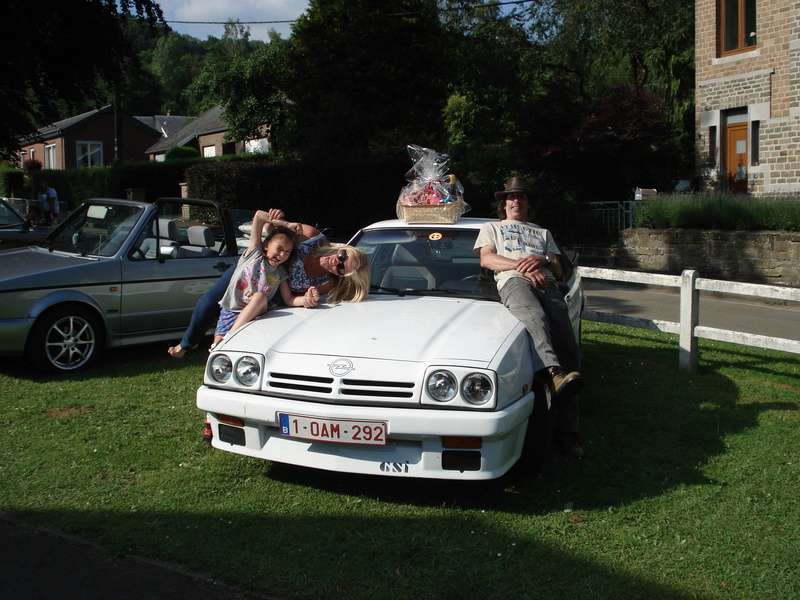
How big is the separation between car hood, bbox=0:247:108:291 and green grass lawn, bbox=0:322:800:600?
3.48 feet

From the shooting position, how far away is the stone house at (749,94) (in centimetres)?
2005

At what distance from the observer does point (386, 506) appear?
4297 mm

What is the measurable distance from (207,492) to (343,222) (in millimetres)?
18299

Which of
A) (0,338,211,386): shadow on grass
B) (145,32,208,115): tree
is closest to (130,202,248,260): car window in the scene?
(0,338,211,386): shadow on grass

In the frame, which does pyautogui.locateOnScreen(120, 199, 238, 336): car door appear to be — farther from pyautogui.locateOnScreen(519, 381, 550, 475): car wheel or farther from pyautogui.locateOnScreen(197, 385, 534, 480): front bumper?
pyautogui.locateOnScreen(519, 381, 550, 475): car wheel

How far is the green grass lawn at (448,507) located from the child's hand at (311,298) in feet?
3.57

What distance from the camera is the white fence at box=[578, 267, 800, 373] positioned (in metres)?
6.71

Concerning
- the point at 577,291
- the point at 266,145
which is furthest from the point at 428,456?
the point at 266,145

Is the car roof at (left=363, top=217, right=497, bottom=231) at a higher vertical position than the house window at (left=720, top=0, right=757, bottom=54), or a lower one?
lower

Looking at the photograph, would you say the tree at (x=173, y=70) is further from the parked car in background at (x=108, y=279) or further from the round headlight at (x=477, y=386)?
the round headlight at (x=477, y=386)

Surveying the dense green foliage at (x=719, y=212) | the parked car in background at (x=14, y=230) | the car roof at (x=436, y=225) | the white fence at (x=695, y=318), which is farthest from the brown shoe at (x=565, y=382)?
the dense green foliage at (x=719, y=212)

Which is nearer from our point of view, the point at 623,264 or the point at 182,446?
the point at 182,446

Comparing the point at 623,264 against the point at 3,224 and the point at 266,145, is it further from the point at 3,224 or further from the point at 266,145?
the point at 266,145

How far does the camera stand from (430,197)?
6449 millimetres
